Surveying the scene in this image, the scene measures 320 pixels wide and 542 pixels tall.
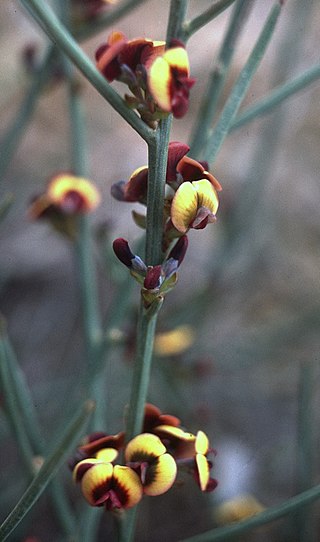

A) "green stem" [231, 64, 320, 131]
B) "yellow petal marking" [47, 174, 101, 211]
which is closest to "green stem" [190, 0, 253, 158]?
"green stem" [231, 64, 320, 131]

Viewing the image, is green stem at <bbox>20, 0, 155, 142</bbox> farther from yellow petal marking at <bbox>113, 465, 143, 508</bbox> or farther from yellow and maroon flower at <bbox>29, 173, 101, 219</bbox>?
yellow and maroon flower at <bbox>29, 173, 101, 219</bbox>

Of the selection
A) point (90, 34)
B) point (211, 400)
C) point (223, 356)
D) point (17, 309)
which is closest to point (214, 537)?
point (90, 34)

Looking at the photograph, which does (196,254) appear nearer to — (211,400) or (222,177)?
(222,177)

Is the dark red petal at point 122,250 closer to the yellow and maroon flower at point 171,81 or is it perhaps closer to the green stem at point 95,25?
the yellow and maroon flower at point 171,81

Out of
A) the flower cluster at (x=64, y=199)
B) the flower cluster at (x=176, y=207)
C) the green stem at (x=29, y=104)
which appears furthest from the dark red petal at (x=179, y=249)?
the green stem at (x=29, y=104)

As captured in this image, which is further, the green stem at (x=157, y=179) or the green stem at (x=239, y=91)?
the green stem at (x=239, y=91)

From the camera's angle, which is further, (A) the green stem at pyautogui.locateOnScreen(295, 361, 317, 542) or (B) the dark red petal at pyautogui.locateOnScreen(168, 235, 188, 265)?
(A) the green stem at pyautogui.locateOnScreen(295, 361, 317, 542)
